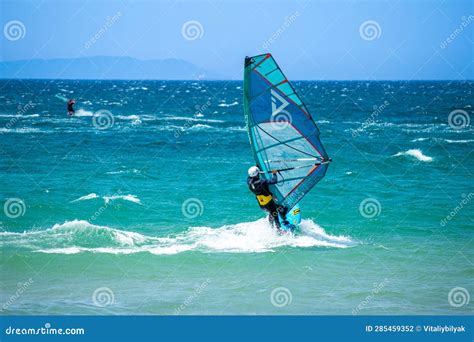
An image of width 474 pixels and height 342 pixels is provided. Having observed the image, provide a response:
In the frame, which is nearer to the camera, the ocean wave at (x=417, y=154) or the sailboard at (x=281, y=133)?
the sailboard at (x=281, y=133)

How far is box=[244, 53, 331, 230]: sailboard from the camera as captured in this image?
13.4 meters

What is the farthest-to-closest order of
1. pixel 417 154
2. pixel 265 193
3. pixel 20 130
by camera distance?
1. pixel 20 130
2. pixel 417 154
3. pixel 265 193

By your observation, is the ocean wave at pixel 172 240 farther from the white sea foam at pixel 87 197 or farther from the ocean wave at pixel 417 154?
the ocean wave at pixel 417 154

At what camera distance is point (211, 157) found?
88.0 feet

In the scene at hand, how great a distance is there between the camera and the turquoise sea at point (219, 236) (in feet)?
36.6

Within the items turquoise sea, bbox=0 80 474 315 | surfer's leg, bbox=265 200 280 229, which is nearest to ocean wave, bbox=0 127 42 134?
turquoise sea, bbox=0 80 474 315

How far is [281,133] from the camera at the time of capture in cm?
1397

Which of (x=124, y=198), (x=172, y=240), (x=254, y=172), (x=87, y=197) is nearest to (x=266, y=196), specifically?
(x=254, y=172)

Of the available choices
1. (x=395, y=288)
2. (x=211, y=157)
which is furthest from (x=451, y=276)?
(x=211, y=157)

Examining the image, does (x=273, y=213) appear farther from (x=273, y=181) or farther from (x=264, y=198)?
(x=273, y=181)

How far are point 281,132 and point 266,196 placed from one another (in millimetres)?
1485

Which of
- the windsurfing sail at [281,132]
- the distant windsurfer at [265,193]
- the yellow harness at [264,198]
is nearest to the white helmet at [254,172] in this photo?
the distant windsurfer at [265,193]

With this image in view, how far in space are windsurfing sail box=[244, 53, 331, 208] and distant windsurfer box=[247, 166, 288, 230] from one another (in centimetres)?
18

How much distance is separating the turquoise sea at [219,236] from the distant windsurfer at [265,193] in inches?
19.6
